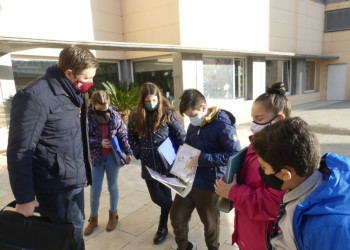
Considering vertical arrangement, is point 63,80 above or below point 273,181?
above

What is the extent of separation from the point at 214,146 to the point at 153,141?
71 cm

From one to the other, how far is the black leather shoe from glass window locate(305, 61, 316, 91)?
689 inches

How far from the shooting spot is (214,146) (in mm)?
2307

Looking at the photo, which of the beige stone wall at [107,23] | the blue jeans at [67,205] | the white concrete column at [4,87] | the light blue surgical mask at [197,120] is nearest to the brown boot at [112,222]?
the blue jeans at [67,205]

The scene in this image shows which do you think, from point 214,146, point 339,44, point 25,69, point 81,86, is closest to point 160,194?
point 214,146

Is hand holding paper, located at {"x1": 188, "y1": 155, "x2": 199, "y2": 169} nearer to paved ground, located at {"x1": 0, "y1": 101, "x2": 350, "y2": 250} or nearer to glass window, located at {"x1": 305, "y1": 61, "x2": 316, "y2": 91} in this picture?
paved ground, located at {"x1": 0, "y1": 101, "x2": 350, "y2": 250}

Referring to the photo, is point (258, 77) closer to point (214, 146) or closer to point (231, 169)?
point (214, 146)

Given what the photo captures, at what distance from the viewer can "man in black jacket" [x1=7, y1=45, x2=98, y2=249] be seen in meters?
1.68

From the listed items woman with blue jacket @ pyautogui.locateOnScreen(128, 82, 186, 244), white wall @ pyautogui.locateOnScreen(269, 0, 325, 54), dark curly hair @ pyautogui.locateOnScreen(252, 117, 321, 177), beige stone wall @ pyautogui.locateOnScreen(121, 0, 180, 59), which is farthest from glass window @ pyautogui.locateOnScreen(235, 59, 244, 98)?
dark curly hair @ pyautogui.locateOnScreen(252, 117, 321, 177)

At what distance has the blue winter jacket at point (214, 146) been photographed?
2.20 metres

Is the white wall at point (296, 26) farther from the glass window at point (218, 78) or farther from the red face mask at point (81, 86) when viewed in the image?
the red face mask at point (81, 86)

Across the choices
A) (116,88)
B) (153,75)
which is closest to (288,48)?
(153,75)

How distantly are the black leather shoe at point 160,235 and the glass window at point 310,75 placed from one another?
1750cm

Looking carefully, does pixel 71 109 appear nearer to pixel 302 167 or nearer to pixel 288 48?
pixel 302 167
